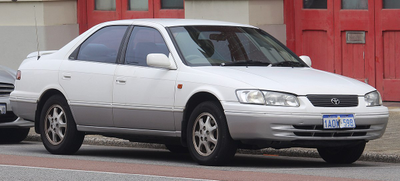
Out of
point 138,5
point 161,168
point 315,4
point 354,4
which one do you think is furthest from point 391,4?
point 161,168

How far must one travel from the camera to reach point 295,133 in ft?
29.8

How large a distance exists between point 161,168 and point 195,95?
823 mm

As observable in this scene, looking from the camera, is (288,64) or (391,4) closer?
(288,64)

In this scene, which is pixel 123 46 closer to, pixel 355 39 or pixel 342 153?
pixel 342 153

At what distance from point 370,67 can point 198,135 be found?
6702 mm

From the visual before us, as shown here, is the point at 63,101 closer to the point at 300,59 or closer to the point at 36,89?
the point at 36,89

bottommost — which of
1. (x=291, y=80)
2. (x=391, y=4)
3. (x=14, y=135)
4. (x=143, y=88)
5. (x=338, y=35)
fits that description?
(x=14, y=135)

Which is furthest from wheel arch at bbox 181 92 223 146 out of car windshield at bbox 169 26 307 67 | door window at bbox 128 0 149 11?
door window at bbox 128 0 149 11

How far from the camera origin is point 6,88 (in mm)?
12773

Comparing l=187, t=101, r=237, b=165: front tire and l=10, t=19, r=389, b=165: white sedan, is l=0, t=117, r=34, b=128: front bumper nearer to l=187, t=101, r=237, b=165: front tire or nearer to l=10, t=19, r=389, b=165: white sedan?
l=10, t=19, r=389, b=165: white sedan

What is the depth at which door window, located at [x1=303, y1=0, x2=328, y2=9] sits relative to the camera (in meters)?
16.0

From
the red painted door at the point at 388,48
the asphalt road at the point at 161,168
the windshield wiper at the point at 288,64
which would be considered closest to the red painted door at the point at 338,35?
the red painted door at the point at 388,48

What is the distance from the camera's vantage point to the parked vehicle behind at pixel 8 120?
1252cm

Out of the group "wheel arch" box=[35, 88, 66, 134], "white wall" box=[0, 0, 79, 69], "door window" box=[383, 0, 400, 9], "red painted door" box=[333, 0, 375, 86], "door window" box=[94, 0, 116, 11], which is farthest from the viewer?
"door window" box=[94, 0, 116, 11]
